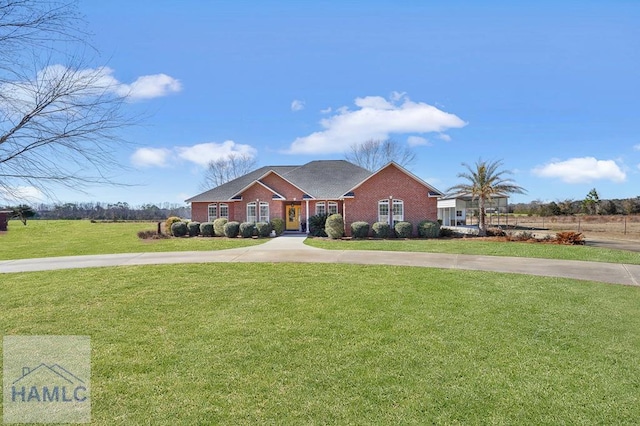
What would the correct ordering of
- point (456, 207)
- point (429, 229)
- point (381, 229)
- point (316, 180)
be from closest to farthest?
point (429, 229), point (381, 229), point (316, 180), point (456, 207)

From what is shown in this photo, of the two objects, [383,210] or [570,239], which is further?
[383,210]

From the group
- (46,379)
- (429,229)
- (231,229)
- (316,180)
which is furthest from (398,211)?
(46,379)

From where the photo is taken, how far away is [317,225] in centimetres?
2516

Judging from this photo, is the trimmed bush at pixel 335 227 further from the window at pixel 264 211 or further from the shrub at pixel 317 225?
the window at pixel 264 211

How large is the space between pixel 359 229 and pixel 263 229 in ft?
22.3

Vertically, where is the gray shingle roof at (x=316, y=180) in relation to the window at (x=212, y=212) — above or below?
above

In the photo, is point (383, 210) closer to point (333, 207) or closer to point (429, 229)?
point (429, 229)

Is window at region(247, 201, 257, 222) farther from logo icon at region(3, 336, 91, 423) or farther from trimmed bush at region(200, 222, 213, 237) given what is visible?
logo icon at region(3, 336, 91, 423)

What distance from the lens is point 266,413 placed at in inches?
144

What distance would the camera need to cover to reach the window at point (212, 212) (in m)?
29.4

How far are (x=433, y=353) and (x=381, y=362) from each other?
857 millimetres

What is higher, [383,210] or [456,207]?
[456,207]

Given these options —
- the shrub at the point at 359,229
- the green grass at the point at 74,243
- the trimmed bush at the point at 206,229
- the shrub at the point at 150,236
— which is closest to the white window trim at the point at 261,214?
the trimmed bush at the point at 206,229

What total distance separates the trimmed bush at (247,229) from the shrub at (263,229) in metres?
0.40
